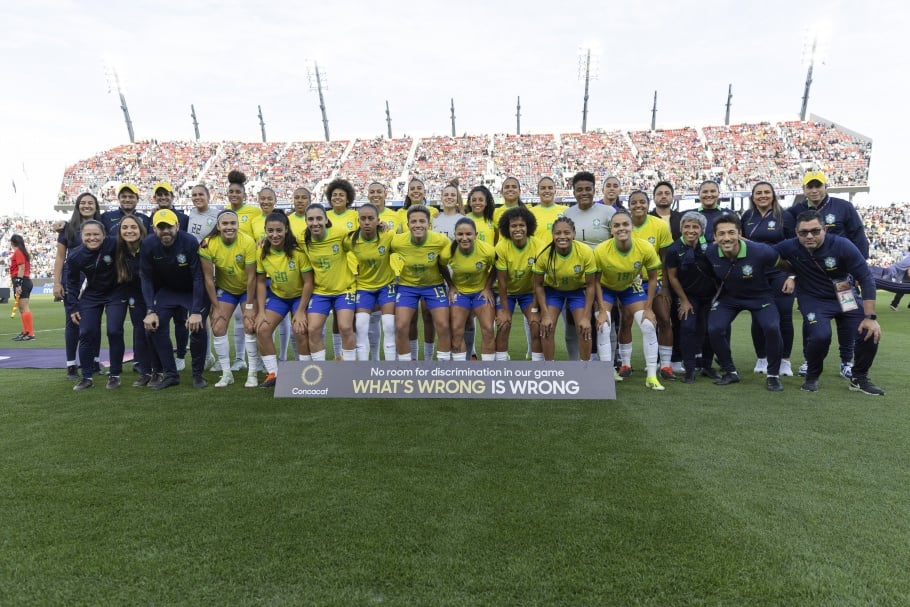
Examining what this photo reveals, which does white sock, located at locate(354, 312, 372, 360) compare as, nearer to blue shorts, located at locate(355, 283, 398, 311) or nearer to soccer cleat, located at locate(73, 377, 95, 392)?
blue shorts, located at locate(355, 283, 398, 311)

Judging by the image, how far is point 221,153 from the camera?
146ft

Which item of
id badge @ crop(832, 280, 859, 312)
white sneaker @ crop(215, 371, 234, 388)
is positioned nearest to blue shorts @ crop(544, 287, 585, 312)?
id badge @ crop(832, 280, 859, 312)

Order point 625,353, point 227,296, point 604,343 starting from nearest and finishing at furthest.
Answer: point 604,343, point 227,296, point 625,353

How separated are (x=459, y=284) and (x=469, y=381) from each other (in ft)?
4.13

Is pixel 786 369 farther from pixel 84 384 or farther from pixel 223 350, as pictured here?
pixel 84 384

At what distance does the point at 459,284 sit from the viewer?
560 cm

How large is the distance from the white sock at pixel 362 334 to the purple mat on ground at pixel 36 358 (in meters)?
3.62

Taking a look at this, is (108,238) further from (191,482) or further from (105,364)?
(191,482)

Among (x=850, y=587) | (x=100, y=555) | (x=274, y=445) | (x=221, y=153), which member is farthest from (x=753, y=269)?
Answer: (x=221, y=153)

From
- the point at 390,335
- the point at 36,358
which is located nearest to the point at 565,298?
the point at 390,335

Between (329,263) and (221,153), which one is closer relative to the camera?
(329,263)

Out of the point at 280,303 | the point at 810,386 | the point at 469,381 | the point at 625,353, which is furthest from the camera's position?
the point at 625,353

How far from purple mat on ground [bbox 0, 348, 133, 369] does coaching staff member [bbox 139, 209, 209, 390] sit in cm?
202

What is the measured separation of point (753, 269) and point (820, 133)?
40863 mm
